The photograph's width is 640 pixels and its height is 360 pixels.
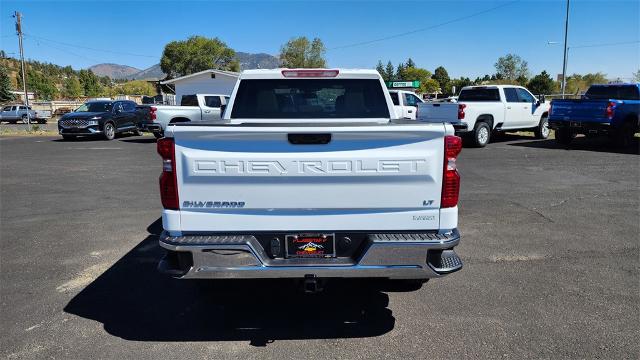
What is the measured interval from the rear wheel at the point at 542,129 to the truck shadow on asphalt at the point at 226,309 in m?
16.9

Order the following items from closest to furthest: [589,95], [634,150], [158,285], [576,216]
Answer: [158,285], [576,216], [634,150], [589,95]

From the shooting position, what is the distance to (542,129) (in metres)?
19.2

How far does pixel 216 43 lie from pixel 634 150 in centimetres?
8763

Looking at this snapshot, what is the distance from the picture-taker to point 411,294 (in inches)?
176

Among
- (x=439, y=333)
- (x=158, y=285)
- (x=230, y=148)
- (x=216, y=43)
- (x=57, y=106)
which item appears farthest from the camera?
(x=216, y=43)

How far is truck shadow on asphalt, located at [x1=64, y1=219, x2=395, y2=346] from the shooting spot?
148 inches

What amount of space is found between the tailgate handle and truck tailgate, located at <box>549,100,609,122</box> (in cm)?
1437

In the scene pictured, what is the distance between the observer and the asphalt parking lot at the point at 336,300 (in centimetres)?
356

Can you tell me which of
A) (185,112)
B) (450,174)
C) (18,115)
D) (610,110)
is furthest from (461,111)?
(18,115)

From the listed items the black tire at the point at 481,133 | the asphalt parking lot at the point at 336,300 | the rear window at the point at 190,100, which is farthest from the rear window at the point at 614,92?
the rear window at the point at 190,100

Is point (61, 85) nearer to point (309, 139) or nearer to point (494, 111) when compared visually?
point (494, 111)

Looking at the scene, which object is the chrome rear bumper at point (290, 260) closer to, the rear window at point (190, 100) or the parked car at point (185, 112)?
the parked car at point (185, 112)

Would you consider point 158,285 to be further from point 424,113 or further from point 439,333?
point 424,113

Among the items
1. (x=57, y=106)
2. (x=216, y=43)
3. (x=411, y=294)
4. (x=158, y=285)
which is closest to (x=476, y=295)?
(x=411, y=294)
